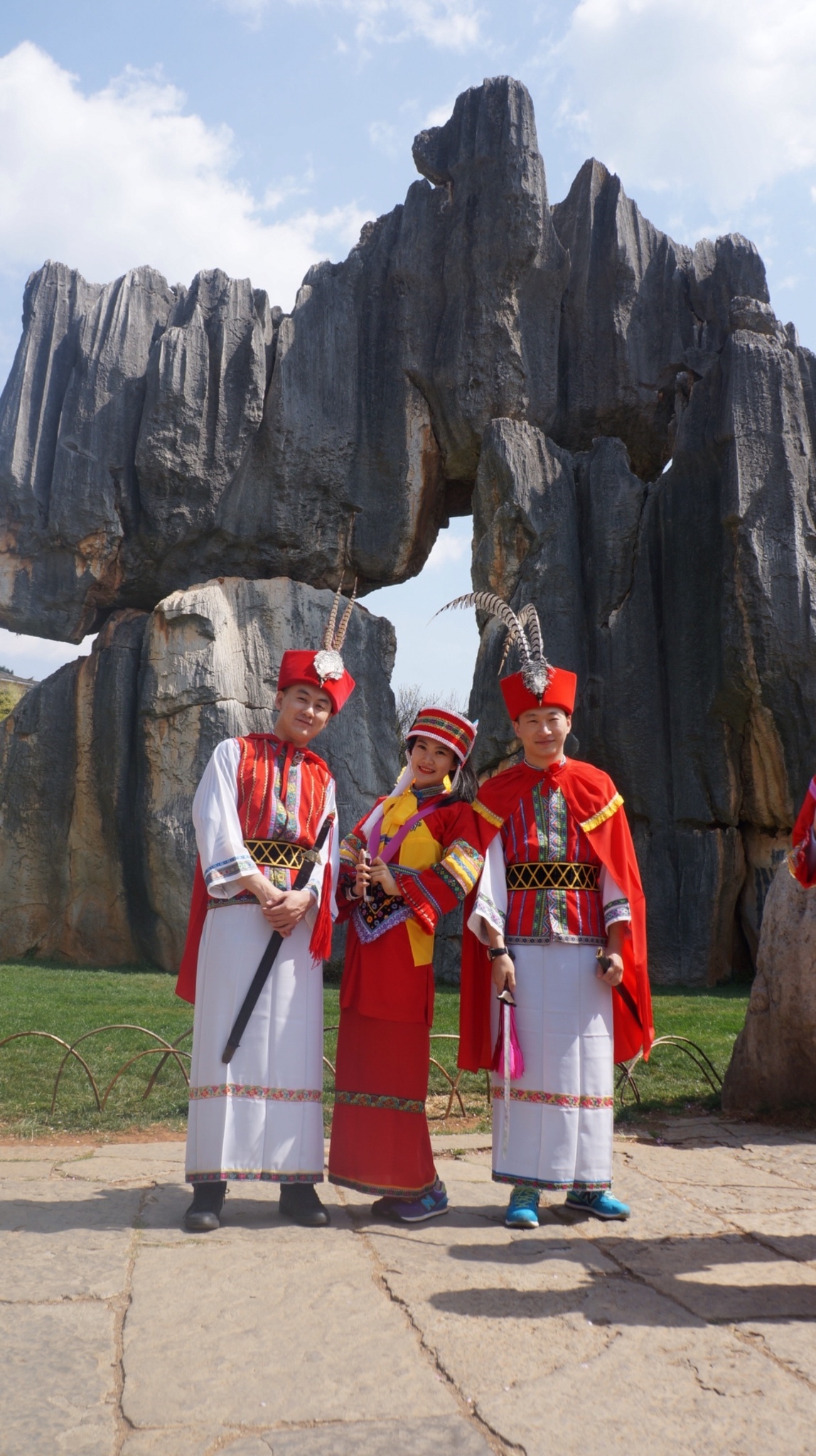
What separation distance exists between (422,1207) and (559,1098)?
59 centimetres

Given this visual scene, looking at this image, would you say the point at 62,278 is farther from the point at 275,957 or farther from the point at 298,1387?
the point at 298,1387

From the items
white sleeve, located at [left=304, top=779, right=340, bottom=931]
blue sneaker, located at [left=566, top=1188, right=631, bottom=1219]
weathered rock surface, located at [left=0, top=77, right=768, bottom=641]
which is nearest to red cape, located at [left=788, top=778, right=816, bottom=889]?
blue sneaker, located at [left=566, top=1188, right=631, bottom=1219]

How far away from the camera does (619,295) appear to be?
1454cm

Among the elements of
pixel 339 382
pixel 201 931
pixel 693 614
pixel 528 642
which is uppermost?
pixel 339 382

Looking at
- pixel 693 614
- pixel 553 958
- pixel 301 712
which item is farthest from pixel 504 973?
pixel 693 614

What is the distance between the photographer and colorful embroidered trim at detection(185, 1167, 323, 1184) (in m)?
3.43

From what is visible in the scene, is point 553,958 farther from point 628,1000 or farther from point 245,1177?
point 245,1177

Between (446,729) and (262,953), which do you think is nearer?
(262,953)

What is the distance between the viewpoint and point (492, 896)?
381 centimetres

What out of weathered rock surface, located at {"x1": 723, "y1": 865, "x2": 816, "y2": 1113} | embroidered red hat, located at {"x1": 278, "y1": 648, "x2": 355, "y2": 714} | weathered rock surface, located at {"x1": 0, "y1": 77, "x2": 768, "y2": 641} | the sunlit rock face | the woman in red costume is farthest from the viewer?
weathered rock surface, located at {"x1": 0, "y1": 77, "x2": 768, "y2": 641}

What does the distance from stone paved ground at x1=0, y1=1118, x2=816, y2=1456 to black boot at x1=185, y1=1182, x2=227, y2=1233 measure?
0.21 ft

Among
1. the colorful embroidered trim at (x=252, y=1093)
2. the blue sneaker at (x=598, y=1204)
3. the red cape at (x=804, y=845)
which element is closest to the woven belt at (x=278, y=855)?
the colorful embroidered trim at (x=252, y=1093)

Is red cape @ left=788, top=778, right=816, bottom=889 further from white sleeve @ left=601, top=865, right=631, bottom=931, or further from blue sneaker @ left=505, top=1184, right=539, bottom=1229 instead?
blue sneaker @ left=505, top=1184, right=539, bottom=1229

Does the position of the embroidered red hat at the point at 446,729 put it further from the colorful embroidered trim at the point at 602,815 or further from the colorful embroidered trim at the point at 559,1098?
the colorful embroidered trim at the point at 559,1098
